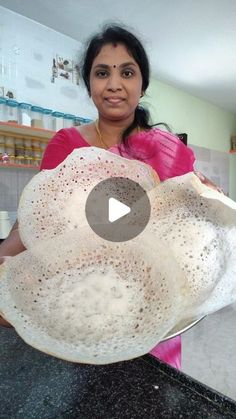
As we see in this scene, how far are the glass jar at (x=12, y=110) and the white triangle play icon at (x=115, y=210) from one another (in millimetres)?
1484

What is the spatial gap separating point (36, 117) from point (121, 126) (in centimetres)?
136

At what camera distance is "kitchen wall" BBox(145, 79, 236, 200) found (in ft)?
8.57

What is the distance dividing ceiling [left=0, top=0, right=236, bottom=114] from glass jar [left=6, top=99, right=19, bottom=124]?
20.5 inches

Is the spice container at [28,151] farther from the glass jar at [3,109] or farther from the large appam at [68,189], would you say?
the large appam at [68,189]

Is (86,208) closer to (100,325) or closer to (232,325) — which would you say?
(100,325)

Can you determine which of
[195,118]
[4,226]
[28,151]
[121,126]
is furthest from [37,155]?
[195,118]

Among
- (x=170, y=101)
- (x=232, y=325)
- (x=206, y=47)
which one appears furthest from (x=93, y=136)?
(x=170, y=101)

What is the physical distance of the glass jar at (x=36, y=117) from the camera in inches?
61.8

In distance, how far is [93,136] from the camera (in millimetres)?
435

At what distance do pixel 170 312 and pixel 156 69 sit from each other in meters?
2.53

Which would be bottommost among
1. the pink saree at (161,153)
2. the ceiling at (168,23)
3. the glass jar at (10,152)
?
the pink saree at (161,153)

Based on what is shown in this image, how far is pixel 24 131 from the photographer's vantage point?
1546 mm

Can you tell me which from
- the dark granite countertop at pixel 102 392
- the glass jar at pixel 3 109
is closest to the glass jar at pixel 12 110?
the glass jar at pixel 3 109

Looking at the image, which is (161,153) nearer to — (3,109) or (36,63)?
(3,109)
